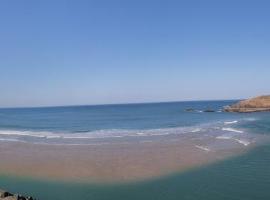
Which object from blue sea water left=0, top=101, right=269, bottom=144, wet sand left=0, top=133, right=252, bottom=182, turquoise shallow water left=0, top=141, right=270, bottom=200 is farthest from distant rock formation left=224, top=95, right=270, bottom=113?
turquoise shallow water left=0, top=141, right=270, bottom=200

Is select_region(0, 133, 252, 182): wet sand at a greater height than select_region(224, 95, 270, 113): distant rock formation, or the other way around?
select_region(224, 95, 270, 113): distant rock formation

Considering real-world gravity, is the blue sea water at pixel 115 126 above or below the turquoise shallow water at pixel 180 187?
above

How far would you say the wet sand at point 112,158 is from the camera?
62.1 ft

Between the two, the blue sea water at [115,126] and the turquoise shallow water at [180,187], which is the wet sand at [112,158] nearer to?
the turquoise shallow water at [180,187]

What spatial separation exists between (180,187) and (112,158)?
8.37 m

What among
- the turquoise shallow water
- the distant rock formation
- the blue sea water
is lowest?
the turquoise shallow water

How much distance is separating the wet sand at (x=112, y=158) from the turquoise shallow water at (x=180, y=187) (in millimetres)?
1332

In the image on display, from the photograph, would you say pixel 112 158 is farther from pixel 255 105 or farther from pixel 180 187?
pixel 255 105

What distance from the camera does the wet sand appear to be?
1894 centimetres

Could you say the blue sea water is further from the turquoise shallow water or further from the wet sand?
the turquoise shallow water

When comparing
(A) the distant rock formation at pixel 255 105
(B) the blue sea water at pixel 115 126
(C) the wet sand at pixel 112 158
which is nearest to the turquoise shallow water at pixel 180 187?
(C) the wet sand at pixel 112 158

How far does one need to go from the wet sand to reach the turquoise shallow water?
133 centimetres

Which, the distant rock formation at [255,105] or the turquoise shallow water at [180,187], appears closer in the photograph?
the turquoise shallow water at [180,187]

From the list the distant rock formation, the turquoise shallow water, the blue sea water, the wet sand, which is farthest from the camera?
the distant rock formation
